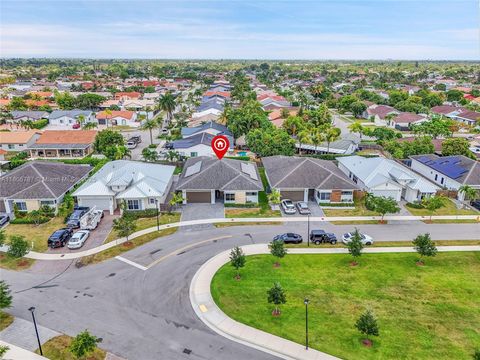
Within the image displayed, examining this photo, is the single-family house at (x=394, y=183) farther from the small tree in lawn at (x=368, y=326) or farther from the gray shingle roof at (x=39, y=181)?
the gray shingle roof at (x=39, y=181)

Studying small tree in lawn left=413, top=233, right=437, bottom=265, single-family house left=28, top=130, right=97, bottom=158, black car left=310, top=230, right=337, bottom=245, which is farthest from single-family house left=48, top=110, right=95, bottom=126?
small tree in lawn left=413, top=233, right=437, bottom=265

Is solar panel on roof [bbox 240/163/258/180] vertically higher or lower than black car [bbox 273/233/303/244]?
higher

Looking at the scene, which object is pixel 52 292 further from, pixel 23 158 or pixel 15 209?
pixel 23 158

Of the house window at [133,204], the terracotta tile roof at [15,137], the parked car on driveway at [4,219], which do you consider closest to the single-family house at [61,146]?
the terracotta tile roof at [15,137]

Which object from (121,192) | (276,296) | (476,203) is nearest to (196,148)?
(121,192)

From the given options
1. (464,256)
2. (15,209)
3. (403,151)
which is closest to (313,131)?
(403,151)

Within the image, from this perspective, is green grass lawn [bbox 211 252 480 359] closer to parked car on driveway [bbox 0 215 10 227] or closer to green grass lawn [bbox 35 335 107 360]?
green grass lawn [bbox 35 335 107 360]
